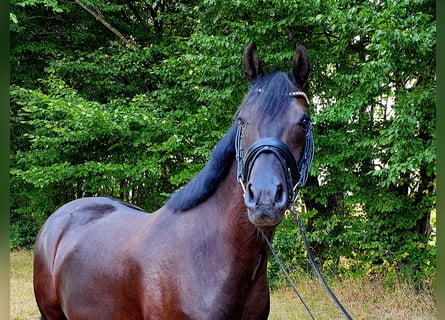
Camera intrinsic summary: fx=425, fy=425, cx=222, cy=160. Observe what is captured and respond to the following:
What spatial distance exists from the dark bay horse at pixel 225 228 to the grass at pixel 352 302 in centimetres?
335

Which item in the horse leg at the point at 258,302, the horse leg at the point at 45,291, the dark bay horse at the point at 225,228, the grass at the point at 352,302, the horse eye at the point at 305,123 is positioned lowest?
the grass at the point at 352,302

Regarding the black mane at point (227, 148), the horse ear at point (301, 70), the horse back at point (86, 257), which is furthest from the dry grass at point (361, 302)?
the horse ear at point (301, 70)

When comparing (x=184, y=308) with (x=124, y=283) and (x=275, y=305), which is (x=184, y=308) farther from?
(x=275, y=305)

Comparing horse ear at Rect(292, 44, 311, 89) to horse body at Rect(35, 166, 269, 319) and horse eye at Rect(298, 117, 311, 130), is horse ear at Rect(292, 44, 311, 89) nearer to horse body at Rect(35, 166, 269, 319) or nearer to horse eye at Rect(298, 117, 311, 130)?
horse eye at Rect(298, 117, 311, 130)

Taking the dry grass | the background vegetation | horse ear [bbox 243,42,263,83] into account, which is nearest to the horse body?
horse ear [bbox 243,42,263,83]

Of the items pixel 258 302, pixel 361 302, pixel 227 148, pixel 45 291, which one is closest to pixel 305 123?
pixel 227 148

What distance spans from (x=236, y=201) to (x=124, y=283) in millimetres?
872

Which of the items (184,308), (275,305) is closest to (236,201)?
(184,308)

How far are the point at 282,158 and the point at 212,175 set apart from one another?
537 mm

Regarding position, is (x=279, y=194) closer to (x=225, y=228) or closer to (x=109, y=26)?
(x=225, y=228)

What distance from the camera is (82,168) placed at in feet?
25.7

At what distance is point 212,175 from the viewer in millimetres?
2270

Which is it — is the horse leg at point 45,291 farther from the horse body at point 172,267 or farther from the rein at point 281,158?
the rein at point 281,158

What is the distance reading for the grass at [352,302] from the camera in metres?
5.23
